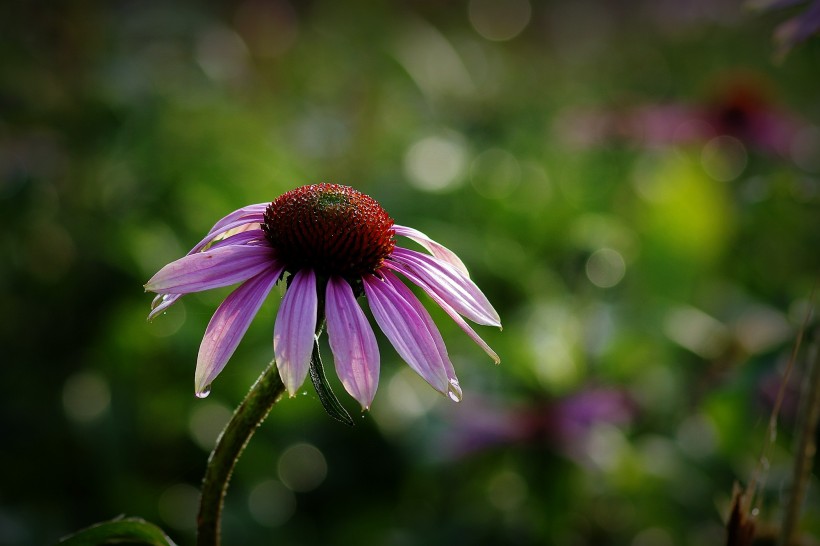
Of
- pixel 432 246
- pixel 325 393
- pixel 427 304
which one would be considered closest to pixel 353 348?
Answer: pixel 325 393

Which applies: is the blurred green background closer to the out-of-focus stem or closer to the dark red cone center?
the out-of-focus stem

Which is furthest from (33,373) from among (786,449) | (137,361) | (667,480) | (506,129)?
(506,129)

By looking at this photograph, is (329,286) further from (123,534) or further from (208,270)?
(123,534)

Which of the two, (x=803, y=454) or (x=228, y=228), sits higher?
(x=228, y=228)

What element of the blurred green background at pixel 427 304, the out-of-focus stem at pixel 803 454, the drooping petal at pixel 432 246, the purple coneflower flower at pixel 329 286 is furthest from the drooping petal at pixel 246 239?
the blurred green background at pixel 427 304

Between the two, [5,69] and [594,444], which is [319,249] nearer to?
[594,444]

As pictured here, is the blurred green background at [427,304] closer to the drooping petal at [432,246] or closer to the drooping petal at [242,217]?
the drooping petal at [432,246]
